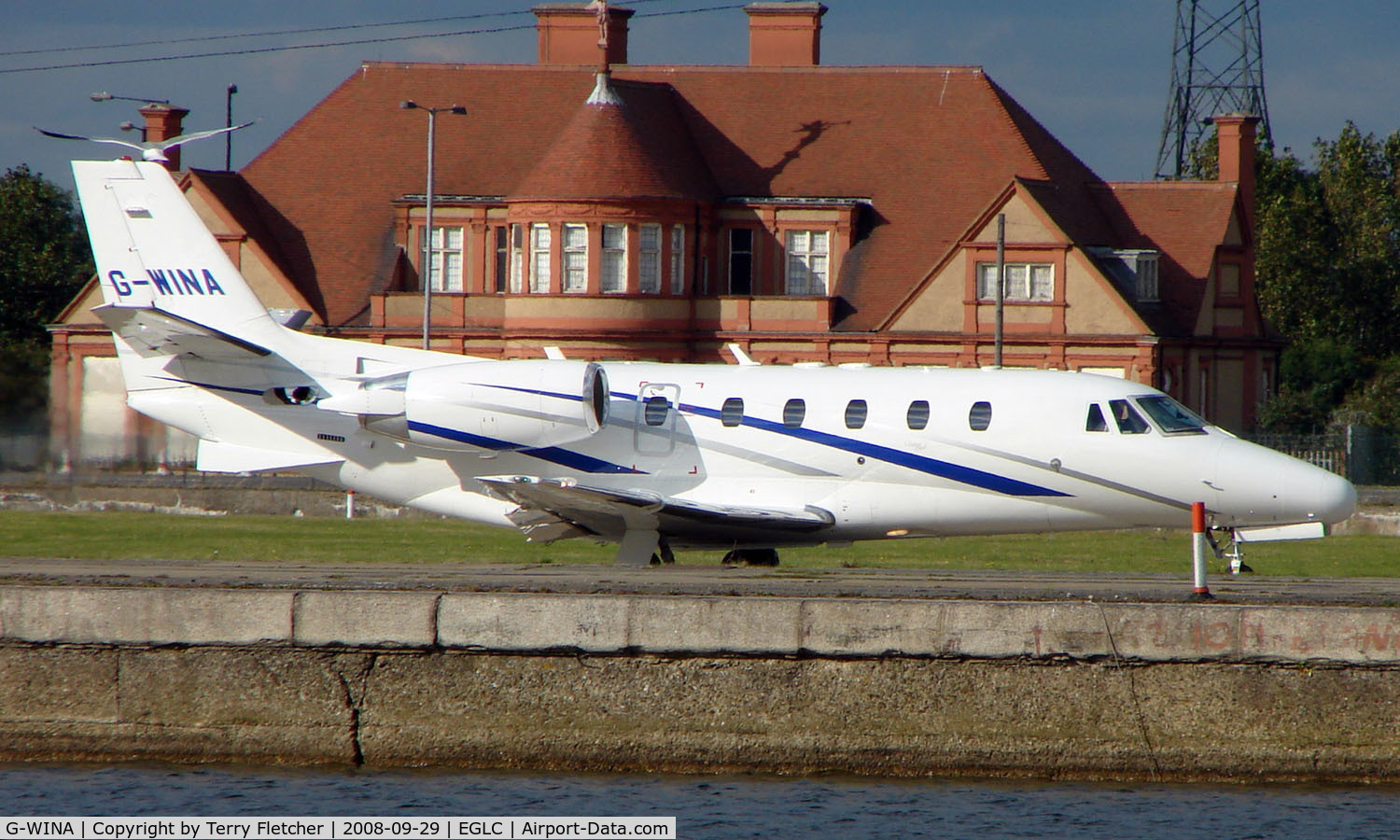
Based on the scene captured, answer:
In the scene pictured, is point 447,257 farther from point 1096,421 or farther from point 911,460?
point 1096,421

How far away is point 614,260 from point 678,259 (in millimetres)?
2142

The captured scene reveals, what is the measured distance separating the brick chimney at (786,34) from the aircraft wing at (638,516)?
3936 cm

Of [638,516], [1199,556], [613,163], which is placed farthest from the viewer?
[613,163]

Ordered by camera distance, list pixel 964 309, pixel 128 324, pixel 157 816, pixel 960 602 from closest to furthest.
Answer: pixel 157 816 < pixel 960 602 < pixel 128 324 < pixel 964 309

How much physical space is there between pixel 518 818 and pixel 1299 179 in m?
89.1

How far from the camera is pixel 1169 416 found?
23.2 meters

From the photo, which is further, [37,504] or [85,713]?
[37,504]

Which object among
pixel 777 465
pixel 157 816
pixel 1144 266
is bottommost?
pixel 157 816

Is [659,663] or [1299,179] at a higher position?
[1299,179]

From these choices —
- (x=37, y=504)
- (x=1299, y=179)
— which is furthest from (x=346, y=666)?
(x=1299, y=179)

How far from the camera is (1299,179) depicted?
9550 centimetres

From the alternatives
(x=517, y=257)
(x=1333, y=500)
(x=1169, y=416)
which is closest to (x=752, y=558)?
(x=1169, y=416)

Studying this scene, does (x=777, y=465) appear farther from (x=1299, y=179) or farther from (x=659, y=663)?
(x=1299, y=179)

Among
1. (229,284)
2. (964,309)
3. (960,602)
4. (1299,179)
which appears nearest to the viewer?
(960,602)
